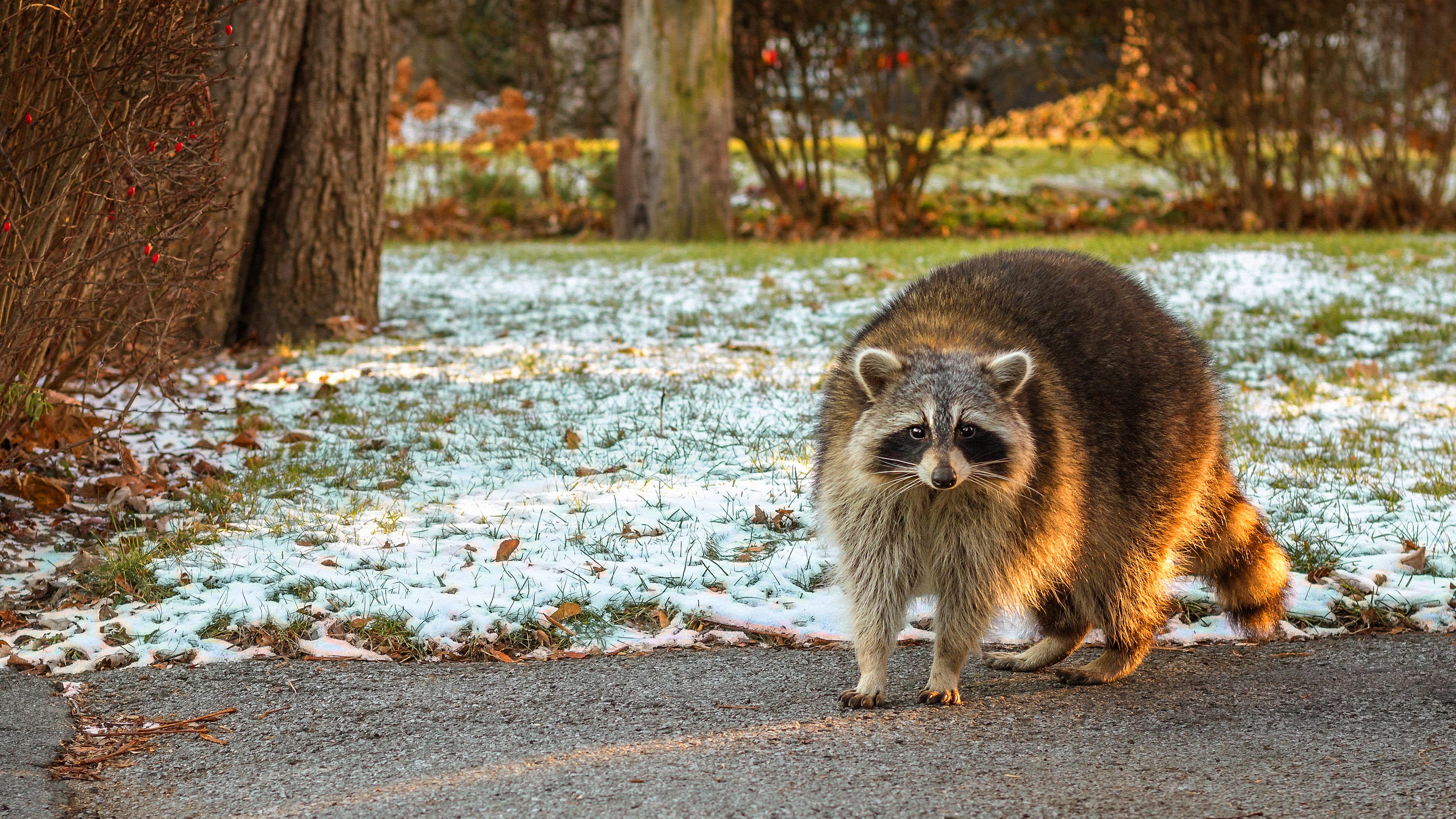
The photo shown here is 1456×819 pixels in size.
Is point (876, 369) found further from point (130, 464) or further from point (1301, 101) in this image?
point (1301, 101)

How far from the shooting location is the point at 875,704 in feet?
12.1

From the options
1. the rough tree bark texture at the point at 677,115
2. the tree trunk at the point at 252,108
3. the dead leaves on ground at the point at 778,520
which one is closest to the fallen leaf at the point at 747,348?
the tree trunk at the point at 252,108

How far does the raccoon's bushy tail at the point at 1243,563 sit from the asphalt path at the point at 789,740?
0.49 ft

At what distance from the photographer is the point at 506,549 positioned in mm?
4656

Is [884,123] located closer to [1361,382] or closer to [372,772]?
[1361,382]

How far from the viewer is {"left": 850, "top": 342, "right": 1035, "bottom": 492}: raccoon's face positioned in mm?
3570

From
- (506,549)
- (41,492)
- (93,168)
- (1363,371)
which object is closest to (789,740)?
(506,549)

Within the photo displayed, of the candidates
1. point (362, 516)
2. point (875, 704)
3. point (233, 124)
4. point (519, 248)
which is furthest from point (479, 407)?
point (519, 248)

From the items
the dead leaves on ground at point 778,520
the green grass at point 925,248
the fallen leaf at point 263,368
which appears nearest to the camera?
the dead leaves on ground at point 778,520

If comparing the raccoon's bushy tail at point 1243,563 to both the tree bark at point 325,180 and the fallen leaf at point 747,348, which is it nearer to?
the fallen leaf at point 747,348

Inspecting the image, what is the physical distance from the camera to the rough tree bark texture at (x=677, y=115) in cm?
1356

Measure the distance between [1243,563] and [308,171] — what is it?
6.27 m

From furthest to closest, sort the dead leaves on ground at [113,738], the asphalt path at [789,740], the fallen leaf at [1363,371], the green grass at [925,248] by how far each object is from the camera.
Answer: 1. the green grass at [925,248]
2. the fallen leaf at [1363,371]
3. the dead leaves on ground at [113,738]
4. the asphalt path at [789,740]

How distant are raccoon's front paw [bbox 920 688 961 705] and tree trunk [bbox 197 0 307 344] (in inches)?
207
